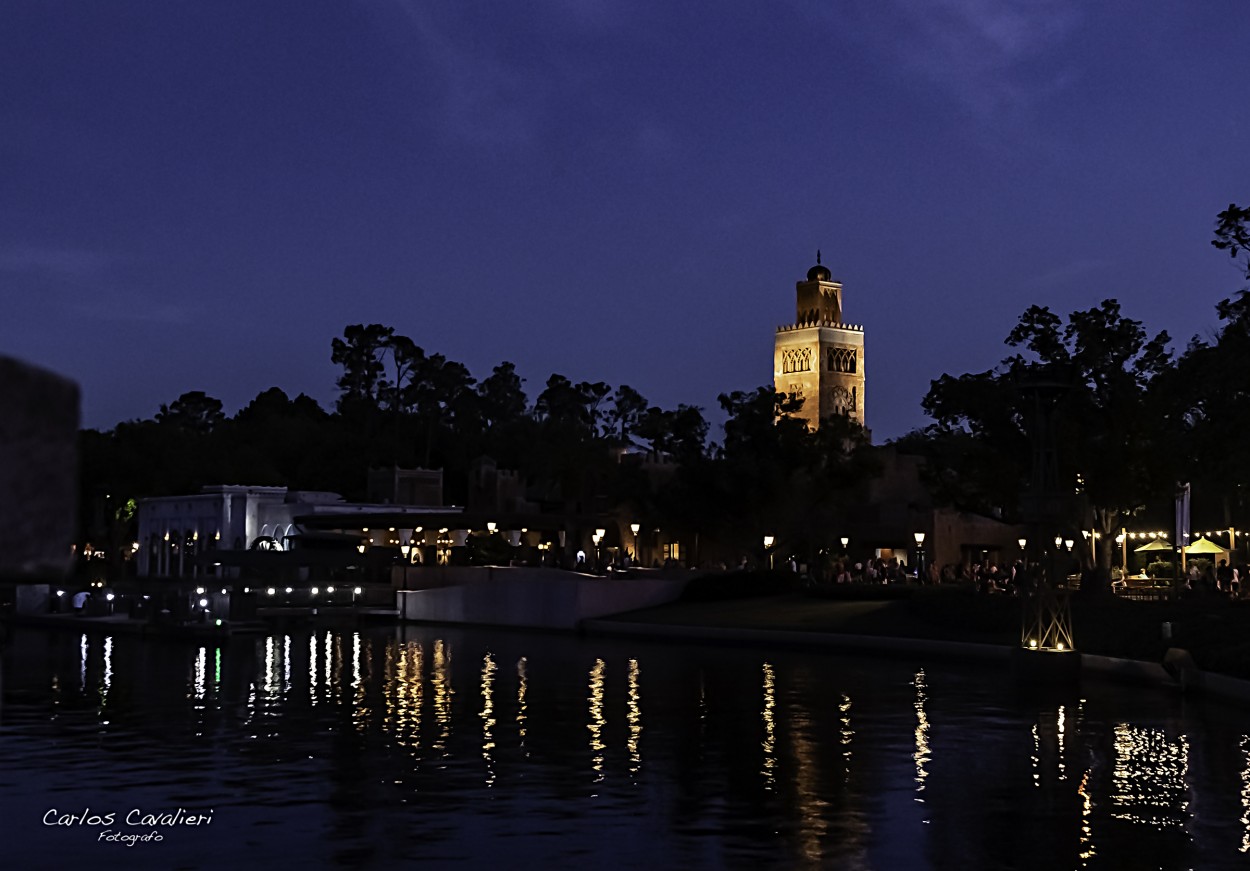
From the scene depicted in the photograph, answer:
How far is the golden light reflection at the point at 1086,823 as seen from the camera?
1564cm

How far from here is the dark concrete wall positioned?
1.80 m

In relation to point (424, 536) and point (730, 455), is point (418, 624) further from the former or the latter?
point (424, 536)

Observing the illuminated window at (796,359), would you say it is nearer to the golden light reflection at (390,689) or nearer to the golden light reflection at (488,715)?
the golden light reflection at (390,689)

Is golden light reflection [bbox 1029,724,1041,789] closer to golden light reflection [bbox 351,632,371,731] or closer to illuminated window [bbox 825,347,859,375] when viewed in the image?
golden light reflection [bbox 351,632,371,731]

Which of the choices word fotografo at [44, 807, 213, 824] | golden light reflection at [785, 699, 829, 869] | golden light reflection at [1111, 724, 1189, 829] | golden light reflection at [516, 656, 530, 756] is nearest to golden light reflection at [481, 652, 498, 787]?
golden light reflection at [516, 656, 530, 756]

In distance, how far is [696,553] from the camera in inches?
3329

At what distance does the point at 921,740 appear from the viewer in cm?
2500

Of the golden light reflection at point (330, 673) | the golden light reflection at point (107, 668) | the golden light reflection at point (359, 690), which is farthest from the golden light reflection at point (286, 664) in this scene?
the golden light reflection at point (107, 668)

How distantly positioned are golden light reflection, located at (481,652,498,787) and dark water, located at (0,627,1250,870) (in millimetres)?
125

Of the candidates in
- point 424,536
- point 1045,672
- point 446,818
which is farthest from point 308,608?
point 446,818

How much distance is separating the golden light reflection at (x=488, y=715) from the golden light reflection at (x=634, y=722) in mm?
2119

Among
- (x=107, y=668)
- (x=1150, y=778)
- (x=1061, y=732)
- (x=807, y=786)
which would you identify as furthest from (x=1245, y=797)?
(x=107, y=668)

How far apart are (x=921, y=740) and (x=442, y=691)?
42.3 ft
